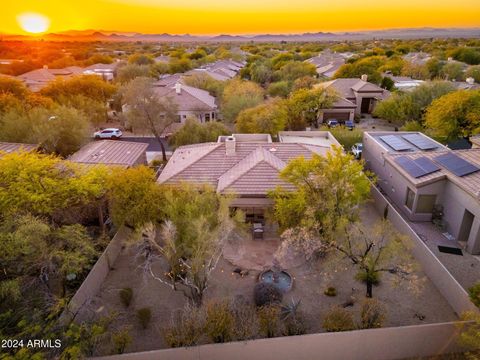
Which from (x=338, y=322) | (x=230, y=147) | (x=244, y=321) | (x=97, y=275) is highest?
A: (x=230, y=147)

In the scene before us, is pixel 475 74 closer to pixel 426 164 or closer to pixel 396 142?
pixel 396 142

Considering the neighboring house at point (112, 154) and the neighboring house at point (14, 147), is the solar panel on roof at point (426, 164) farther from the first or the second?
the neighboring house at point (14, 147)

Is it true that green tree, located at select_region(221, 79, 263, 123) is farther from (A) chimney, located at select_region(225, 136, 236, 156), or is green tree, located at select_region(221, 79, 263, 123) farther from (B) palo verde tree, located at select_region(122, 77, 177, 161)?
(A) chimney, located at select_region(225, 136, 236, 156)

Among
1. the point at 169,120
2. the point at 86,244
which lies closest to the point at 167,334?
the point at 86,244

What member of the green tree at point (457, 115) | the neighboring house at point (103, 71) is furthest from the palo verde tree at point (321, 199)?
the neighboring house at point (103, 71)

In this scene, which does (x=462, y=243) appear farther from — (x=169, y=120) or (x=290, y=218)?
(x=169, y=120)

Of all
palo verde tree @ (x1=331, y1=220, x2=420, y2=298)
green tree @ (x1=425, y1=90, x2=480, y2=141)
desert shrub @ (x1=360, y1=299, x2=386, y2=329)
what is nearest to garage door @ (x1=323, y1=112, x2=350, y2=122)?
green tree @ (x1=425, y1=90, x2=480, y2=141)

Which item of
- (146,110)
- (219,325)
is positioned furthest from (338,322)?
(146,110)
